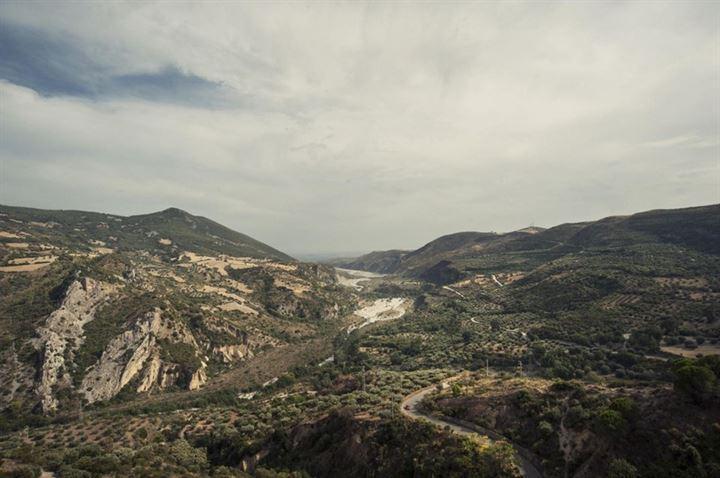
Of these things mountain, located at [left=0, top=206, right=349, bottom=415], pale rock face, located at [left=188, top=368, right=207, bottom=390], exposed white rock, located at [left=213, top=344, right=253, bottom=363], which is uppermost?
mountain, located at [left=0, top=206, right=349, bottom=415]

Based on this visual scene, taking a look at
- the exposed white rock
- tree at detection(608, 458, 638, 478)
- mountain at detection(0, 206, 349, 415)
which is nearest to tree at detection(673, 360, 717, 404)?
tree at detection(608, 458, 638, 478)

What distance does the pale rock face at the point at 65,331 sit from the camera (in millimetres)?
72688

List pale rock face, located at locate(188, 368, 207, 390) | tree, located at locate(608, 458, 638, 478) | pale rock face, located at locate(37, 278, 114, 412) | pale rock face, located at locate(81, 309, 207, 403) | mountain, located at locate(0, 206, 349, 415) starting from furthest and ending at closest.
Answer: pale rock face, located at locate(188, 368, 207, 390) < pale rock face, located at locate(81, 309, 207, 403) < mountain, located at locate(0, 206, 349, 415) < pale rock face, located at locate(37, 278, 114, 412) < tree, located at locate(608, 458, 638, 478)

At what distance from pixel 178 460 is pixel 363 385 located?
89.9 ft

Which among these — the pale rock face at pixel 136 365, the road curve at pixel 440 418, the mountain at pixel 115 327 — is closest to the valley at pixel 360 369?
the road curve at pixel 440 418

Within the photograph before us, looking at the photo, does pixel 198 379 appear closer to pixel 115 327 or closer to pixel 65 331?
pixel 115 327

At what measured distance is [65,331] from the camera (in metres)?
84.8

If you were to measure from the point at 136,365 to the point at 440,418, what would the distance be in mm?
77905

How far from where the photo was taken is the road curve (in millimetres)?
30562

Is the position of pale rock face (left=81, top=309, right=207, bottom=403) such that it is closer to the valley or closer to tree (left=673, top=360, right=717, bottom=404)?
the valley

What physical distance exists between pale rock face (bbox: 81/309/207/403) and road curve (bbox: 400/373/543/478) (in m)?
63.4

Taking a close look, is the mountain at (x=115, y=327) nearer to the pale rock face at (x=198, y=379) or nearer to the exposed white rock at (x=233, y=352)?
the pale rock face at (x=198, y=379)

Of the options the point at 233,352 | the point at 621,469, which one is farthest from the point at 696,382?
the point at 233,352

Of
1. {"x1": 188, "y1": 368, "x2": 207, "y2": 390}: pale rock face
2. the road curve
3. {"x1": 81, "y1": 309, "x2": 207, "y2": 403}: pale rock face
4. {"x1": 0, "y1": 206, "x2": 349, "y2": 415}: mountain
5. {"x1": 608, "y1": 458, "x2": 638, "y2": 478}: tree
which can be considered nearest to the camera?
{"x1": 608, "y1": 458, "x2": 638, "y2": 478}: tree
